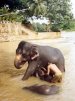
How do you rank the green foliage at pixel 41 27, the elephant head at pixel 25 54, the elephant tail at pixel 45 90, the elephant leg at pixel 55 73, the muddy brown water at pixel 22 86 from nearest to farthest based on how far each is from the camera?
1. the muddy brown water at pixel 22 86
2. the elephant tail at pixel 45 90
3. the elephant leg at pixel 55 73
4. the elephant head at pixel 25 54
5. the green foliage at pixel 41 27

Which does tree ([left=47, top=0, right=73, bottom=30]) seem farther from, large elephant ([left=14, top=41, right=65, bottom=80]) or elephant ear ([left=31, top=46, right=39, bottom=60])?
elephant ear ([left=31, top=46, right=39, bottom=60])

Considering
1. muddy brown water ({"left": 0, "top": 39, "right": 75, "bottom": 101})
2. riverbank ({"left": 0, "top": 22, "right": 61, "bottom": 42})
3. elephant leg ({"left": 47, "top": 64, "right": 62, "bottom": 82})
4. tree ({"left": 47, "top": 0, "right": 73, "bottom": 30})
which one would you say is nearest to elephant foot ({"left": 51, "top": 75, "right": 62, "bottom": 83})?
elephant leg ({"left": 47, "top": 64, "right": 62, "bottom": 82})

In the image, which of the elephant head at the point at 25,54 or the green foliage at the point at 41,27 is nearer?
the elephant head at the point at 25,54

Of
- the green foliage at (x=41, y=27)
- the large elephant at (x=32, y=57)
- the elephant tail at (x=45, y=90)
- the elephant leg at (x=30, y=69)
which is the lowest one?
the green foliage at (x=41, y=27)

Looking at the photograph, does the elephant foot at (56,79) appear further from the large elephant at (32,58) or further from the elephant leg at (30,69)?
the elephant leg at (30,69)

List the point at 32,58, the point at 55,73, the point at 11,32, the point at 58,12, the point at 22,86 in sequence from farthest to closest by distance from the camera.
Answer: the point at 58,12, the point at 11,32, the point at 32,58, the point at 55,73, the point at 22,86

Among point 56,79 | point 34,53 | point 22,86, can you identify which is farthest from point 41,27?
point 22,86

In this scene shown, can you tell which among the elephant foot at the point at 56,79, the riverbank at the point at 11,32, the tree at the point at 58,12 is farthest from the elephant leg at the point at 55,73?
the tree at the point at 58,12

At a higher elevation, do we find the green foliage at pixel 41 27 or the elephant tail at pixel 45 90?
the elephant tail at pixel 45 90

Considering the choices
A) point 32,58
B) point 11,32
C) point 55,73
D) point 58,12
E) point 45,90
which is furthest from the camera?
point 58,12

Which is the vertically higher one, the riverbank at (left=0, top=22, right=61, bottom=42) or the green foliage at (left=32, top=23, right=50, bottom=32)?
the riverbank at (left=0, top=22, right=61, bottom=42)

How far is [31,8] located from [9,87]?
3340cm

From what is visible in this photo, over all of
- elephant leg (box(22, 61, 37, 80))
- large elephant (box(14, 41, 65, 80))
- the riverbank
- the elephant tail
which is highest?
large elephant (box(14, 41, 65, 80))

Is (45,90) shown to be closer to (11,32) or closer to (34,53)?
(34,53)
